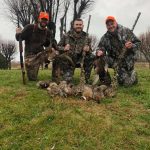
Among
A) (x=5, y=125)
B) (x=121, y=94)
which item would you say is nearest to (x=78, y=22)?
(x=121, y=94)

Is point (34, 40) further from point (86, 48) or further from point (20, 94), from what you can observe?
point (20, 94)

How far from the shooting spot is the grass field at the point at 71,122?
9125 mm

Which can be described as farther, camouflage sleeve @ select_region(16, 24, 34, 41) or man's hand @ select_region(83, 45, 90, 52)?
camouflage sleeve @ select_region(16, 24, 34, 41)

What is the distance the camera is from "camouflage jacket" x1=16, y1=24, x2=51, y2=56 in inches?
550

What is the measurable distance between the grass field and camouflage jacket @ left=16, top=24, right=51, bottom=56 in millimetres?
2498

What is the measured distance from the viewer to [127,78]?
13.7m

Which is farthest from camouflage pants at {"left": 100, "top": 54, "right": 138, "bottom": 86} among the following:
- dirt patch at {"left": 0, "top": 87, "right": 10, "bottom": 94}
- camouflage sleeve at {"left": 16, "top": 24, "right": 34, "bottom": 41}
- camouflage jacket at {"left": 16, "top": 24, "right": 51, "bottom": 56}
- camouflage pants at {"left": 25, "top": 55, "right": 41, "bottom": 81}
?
dirt patch at {"left": 0, "top": 87, "right": 10, "bottom": 94}

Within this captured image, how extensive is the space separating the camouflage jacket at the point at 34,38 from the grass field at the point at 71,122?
250cm

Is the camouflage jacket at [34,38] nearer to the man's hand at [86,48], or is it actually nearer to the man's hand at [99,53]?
the man's hand at [86,48]

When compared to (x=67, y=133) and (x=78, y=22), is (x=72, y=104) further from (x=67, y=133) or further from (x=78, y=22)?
(x=78, y=22)

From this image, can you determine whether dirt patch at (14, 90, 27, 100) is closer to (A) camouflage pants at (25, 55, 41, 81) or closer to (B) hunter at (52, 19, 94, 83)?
(B) hunter at (52, 19, 94, 83)

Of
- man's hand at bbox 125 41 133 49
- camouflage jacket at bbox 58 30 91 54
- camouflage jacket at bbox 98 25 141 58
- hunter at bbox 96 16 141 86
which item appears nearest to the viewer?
man's hand at bbox 125 41 133 49

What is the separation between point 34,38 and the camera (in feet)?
46.6

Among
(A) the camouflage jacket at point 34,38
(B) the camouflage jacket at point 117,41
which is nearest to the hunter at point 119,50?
(B) the camouflage jacket at point 117,41
